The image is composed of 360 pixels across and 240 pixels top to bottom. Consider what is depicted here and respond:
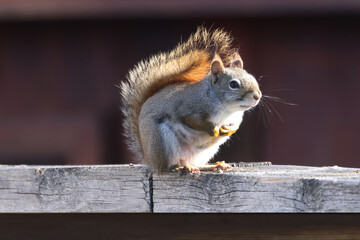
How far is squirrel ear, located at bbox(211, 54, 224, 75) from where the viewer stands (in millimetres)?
2141

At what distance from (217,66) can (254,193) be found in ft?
2.22

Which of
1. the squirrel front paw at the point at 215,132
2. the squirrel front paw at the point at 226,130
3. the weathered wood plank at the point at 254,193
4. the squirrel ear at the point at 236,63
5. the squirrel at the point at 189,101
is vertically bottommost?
the weathered wood plank at the point at 254,193

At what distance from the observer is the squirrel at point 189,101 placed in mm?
2055

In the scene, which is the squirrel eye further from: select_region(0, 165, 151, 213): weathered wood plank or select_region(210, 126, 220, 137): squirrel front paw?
select_region(0, 165, 151, 213): weathered wood plank

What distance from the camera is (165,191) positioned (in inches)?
65.6

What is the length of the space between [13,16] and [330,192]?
2.32 m

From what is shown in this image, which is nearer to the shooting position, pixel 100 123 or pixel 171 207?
pixel 171 207

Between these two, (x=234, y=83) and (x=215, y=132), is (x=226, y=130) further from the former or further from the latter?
(x=234, y=83)

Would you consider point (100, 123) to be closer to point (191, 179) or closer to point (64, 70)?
point (64, 70)

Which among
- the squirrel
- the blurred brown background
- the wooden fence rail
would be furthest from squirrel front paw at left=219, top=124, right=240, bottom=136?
the blurred brown background

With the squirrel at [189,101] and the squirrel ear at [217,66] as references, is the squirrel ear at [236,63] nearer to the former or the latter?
the squirrel at [189,101]

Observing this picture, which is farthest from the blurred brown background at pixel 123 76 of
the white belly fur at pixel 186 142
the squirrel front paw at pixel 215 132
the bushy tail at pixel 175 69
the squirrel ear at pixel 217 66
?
the squirrel front paw at pixel 215 132

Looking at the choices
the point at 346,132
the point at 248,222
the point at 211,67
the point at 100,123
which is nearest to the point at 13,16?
the point at 100,123

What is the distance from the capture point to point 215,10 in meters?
3.36
